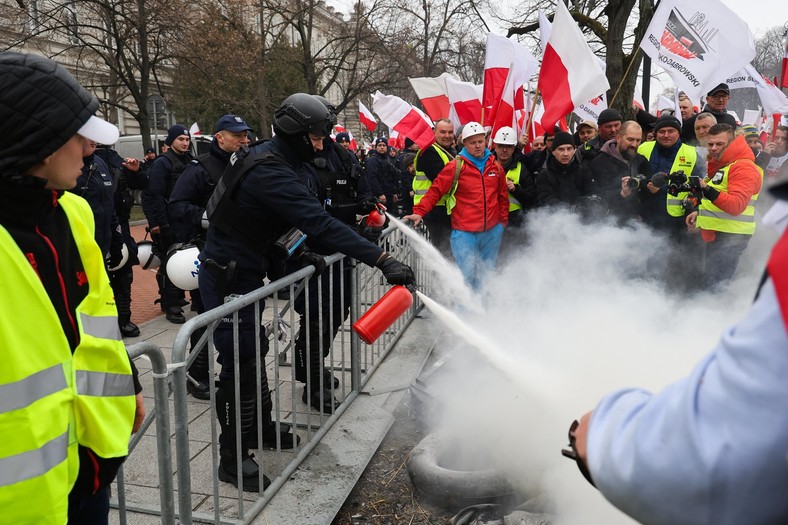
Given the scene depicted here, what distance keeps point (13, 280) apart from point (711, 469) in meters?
1.48

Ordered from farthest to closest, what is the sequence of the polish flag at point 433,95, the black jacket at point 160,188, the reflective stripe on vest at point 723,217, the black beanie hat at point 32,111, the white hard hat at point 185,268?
the polish flag at point 433,95 → the black jacket at point 160,188 → the reflective stripe on vest at point 723,217 → the white hard hat at point 185,268 → the black beanie hat at point 32,111

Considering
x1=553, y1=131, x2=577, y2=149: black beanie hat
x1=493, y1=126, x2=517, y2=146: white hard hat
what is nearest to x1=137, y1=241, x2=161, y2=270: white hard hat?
x1=493, y1=126, x2=517, y2=146: white hard hat

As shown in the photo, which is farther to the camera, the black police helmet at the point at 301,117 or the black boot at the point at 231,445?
the black police helmet at the point at 301,117

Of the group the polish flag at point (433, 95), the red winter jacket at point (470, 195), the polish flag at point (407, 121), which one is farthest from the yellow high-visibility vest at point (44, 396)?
the polish flag at point (433, 95)

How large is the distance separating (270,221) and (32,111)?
205cm

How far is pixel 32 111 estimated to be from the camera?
62.1 inches

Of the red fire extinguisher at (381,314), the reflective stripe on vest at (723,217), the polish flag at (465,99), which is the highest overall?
the polish flag at (465,99)

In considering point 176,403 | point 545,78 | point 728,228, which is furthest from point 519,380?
point 545,78

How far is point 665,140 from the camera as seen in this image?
6.61m

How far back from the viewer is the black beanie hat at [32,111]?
61.0 inches

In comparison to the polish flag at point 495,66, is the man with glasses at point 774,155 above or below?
below

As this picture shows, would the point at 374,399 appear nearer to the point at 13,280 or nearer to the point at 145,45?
the point at 13,280

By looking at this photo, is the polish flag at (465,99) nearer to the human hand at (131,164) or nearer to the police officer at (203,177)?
the human hand at (131,164)

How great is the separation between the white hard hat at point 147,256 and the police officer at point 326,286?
2521 mm
